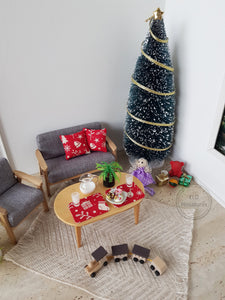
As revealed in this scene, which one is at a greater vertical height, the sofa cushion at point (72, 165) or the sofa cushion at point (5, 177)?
the sofa cushion at point (5, 177)

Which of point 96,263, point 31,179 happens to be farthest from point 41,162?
point 96,263

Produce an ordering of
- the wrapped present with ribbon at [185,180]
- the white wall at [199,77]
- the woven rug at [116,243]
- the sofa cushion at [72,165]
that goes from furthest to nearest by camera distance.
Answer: the wrapped present with ribbon at [185,180] → the sofa cushion at [72,165] → the white wall at [199,77] → the woven rug at [116,243]

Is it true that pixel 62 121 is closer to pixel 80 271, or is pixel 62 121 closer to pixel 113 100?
pixel 113 100

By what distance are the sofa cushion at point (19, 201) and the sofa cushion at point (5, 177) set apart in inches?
2.1

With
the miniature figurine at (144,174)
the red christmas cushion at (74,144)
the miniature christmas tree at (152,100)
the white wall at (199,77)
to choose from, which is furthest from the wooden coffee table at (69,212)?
the white wall at (199,77)

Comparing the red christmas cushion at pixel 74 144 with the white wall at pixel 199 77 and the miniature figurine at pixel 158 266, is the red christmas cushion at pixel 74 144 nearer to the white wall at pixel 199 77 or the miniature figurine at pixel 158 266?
the white wall at pixel 199 77

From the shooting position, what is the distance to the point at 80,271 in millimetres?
2355

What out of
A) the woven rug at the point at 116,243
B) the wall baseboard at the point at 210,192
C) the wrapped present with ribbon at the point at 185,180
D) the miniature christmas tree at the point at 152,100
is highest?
the miniature christmas tree at the point at 152,100

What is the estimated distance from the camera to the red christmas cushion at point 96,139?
134 inches

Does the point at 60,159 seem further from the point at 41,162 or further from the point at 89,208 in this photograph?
the point at 89,208

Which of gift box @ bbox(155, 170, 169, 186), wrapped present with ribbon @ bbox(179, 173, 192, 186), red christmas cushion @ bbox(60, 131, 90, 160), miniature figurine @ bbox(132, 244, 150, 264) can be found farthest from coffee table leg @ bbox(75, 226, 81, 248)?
wrapped present with ribbon @ bbox(179, 173, 192, 186)

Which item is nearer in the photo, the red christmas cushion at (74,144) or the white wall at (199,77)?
the white wall at (199,77)

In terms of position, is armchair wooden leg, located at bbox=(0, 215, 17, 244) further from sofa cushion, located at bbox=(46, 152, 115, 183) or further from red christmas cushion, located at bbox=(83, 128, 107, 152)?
red christmas cushion, located at bbox=(83, 128, 107, 152)

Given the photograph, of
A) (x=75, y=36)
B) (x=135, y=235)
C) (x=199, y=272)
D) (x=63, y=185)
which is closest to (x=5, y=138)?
(x=63, y=185)
